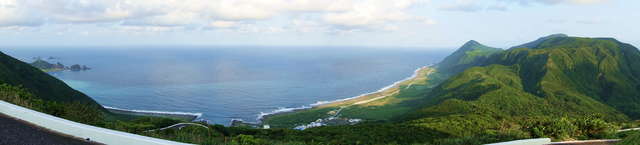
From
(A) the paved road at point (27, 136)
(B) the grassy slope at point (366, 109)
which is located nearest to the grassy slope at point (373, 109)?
(B) the grassy slope at point (366, 109)

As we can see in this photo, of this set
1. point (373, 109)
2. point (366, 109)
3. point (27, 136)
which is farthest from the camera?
point (373, 109)

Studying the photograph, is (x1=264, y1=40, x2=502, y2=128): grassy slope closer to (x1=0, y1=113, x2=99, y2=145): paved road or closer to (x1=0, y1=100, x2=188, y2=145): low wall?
(x1=0, y1=100, x2=188, y2=145): low wall

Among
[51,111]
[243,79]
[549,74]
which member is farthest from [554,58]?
[51,111]

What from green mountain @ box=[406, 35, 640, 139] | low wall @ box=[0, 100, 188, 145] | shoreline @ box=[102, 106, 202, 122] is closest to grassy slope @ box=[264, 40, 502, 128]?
green mountain @ box=[406, 35, 640, 139]

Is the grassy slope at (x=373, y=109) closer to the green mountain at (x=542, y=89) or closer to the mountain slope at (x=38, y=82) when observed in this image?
the green mountain at (x=542, y=89)

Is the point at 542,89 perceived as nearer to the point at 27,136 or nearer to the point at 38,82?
the point at 27,136

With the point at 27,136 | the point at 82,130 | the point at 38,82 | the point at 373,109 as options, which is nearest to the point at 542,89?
the point at 373,109
